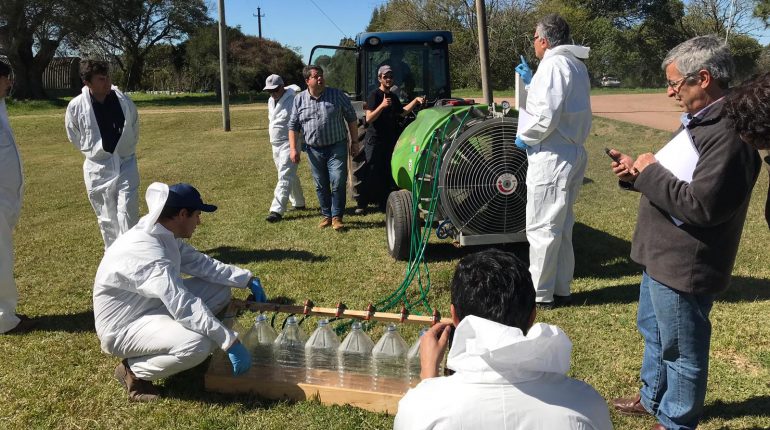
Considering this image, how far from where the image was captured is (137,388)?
3.36m

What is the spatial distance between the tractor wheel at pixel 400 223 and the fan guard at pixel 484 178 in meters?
0.63

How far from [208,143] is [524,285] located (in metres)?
17.3

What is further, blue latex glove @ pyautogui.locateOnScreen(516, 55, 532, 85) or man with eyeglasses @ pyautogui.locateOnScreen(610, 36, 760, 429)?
blue latex glove @ pyautogui.locateOnScreen(516, 55, 532, 85)

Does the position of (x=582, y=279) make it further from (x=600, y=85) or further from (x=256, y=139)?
(x=600, y=85)

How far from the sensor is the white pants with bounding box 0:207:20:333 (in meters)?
4.29

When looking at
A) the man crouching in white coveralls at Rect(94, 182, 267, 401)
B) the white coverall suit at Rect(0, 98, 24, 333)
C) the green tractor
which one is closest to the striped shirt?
the green tractor

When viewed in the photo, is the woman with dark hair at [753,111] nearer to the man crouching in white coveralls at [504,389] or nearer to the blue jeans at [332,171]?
the man crouching in white coveralls at [504,389]

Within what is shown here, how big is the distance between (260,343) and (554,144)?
2.30 m

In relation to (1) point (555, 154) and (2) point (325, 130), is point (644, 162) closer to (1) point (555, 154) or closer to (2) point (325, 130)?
(1) point (555, 154)

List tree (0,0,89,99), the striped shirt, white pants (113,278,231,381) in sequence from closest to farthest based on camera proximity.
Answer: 1. white pants (113,278,231,381)
2. the striped shirt
3. tree (0,0,89,99)

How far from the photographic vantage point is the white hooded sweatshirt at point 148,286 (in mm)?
3119

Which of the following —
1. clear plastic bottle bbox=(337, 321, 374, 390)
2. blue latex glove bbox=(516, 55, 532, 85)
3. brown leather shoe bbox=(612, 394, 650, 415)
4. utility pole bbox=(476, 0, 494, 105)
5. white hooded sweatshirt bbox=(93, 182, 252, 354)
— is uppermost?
utility pole bbox=(476, 0, 494, 105)

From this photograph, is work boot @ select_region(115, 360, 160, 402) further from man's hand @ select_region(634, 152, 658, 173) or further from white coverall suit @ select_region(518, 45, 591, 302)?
man's hand @ select_region(634, 152, 658, 173)

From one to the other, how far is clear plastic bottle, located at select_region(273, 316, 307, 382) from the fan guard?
6.64 ft
